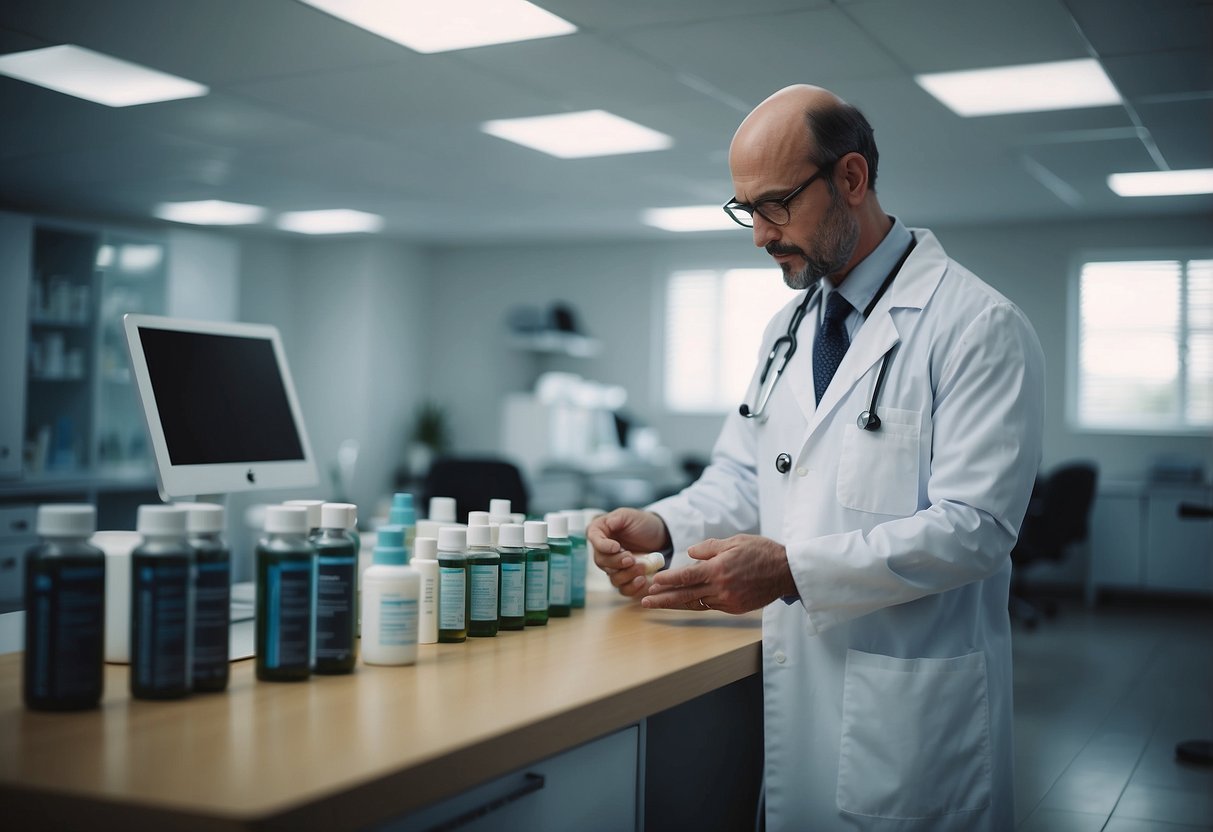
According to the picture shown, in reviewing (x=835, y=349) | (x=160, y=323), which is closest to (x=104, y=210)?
(x=160, y=323)

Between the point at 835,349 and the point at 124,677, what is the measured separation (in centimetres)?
117

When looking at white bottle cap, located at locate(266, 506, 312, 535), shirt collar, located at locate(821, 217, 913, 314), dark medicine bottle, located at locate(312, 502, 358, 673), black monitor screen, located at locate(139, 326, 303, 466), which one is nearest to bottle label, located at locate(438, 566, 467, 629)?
dark medicine bottle, located at locate(312, 502, 358, 673)

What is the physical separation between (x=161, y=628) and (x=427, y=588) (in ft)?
1.48

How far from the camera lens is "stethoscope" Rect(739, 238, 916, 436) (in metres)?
1.63

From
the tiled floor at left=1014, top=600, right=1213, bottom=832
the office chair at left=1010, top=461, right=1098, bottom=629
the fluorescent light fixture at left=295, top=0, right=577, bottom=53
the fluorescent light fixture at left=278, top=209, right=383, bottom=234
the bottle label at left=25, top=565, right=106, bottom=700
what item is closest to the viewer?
the bottle label at left=25, top=565, right=106, bottom=700

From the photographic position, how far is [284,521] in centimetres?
127

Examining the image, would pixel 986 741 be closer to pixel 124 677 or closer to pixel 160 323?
pixel 124 677

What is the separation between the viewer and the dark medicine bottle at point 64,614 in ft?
3.72

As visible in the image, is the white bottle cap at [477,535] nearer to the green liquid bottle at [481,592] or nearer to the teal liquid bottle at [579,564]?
the green liquid bottle at [481,592]

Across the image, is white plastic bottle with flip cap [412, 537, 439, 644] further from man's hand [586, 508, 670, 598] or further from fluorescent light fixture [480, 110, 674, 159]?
fluorescent light fixture [480, 110, 674, 159]

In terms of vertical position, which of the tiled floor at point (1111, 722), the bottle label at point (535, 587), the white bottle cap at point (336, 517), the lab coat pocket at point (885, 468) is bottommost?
the tiled floor at point (1111, 722)

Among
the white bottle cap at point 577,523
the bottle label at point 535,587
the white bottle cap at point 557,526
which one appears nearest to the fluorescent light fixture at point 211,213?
the white bottle cap at point 577,523

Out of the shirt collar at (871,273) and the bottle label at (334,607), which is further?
the shirt collar at (871,273)

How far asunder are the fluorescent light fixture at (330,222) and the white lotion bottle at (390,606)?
6625mm
